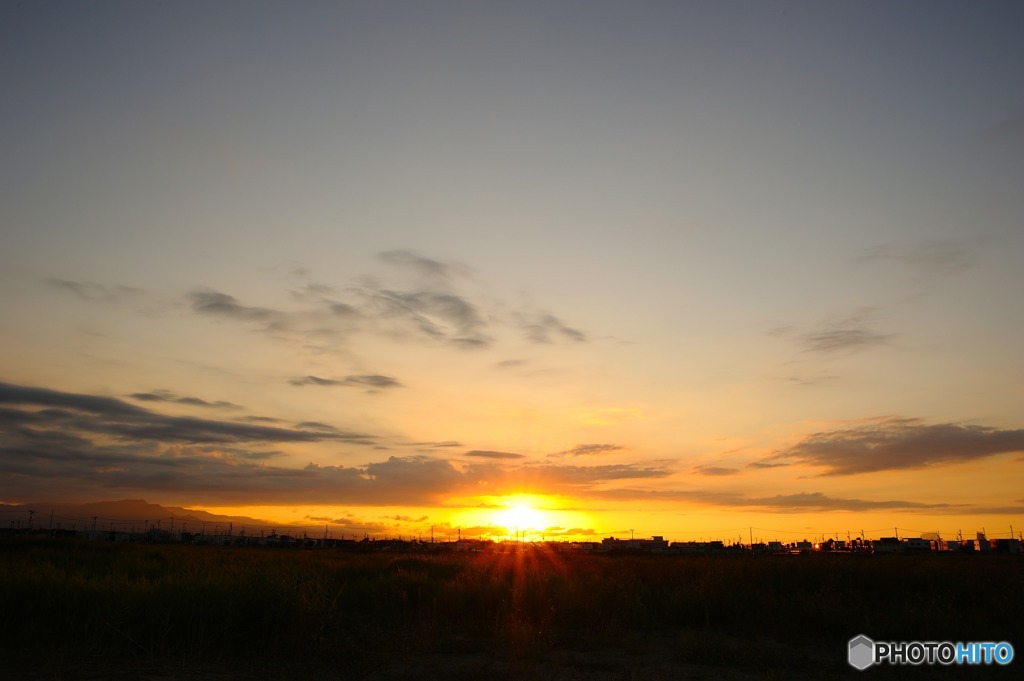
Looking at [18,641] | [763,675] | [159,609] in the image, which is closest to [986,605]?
[763,675]

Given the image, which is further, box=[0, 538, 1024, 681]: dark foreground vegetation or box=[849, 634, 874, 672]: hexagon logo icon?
box=[849, 634, 874, 672]: hexagon logo icon

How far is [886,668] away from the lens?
13.3 metres

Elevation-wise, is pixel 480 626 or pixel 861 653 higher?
pixel 861 653

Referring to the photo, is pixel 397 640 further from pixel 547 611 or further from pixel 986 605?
pixel 986 605

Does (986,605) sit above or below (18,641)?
above

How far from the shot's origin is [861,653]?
14047 mm

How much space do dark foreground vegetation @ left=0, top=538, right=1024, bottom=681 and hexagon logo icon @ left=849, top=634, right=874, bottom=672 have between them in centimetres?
24

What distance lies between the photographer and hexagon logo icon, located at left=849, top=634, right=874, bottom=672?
13.4m

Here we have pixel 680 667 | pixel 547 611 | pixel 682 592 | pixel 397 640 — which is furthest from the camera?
pixel 682 592

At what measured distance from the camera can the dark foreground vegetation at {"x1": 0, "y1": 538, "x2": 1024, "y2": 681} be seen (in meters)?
12.5

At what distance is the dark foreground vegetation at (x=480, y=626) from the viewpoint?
12.5 metres

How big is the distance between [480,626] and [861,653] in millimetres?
8084

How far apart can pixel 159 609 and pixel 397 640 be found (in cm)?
475

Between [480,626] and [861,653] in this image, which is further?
[480,626]
